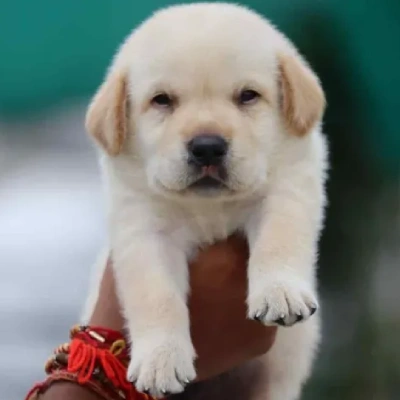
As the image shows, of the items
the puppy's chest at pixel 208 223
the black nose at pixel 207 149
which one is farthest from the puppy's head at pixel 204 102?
the puppy's chest at pixel 208 223

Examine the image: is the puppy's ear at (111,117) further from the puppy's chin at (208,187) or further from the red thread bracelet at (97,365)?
the red thread bracelet at (97,365)

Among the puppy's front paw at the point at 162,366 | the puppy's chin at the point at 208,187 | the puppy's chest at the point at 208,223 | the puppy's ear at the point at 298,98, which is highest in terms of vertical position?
the puppy's ear at the point at 298,98

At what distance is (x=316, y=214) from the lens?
5.14 feet

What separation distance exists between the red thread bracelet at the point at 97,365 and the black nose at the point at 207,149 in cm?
40

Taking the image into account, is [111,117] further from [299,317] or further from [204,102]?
[299,317]

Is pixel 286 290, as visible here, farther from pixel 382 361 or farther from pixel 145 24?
pixel 382 361

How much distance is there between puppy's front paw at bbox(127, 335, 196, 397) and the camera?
1323mm

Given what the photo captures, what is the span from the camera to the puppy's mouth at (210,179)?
1.39 meters

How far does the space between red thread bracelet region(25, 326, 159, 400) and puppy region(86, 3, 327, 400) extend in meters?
0.09

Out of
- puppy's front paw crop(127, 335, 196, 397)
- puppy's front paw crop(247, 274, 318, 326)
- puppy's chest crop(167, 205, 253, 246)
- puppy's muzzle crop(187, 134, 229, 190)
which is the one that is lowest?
puppy's front paw crop(127, 335, 196, 397)

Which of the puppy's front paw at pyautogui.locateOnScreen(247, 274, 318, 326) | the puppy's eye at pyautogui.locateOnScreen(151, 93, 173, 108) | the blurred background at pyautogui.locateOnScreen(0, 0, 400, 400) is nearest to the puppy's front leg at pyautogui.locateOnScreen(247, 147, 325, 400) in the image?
the puppy's front paw at pyautogui.locateOnScreen(247, 274, 318, 326)

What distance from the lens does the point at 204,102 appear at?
1.44 m

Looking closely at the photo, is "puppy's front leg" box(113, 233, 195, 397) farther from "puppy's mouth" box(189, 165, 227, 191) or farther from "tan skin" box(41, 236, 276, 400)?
"puppy's mouth" box(189, 165, 227, 191)

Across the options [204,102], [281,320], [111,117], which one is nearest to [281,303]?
[281,320]
